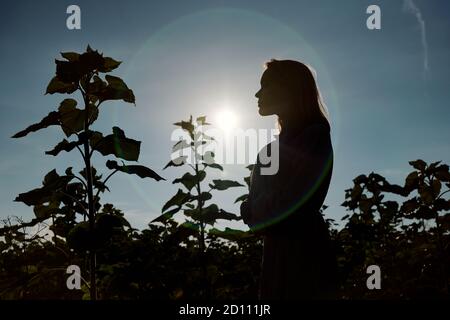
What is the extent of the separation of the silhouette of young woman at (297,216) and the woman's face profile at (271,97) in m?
0.22

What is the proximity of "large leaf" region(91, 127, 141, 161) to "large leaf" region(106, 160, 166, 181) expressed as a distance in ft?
0.23

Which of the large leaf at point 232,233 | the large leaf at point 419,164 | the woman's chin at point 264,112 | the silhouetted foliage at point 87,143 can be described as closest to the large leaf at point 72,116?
the silhouetted foliage at point 87,143

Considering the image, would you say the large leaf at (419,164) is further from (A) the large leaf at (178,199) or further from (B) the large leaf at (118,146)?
(B) the large leaf at (118,146)

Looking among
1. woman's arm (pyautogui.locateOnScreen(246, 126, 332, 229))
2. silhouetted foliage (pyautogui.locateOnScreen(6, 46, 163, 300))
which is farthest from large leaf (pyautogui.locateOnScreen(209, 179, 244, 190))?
woman's arm (pyautogui.locateOnScreen(246, 126, 332, 229))

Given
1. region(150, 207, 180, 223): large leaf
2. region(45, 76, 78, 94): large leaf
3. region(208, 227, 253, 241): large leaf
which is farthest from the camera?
region(208, 227, 253, 241): large leaf

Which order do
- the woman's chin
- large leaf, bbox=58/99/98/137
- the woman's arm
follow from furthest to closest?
large leaf, bbox=58/99/98/137
the woman's chin
the woman's arm

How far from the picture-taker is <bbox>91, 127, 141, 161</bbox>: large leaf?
320 cm

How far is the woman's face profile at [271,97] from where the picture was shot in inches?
112

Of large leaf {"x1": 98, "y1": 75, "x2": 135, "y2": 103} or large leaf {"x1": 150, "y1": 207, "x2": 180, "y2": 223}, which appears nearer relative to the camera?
Result: large leaf {"x1": 98, "y1": 75, "x2": 135, "y2": 103}

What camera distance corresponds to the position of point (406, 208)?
6.34 metres

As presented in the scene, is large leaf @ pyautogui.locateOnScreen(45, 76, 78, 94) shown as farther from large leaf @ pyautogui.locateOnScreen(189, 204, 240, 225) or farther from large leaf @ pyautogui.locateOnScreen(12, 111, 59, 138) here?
large leaf @ pyautogui.locateOnScreen(189, 204, 240, 225)

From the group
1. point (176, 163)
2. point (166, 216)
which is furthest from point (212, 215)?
point (176, 163)

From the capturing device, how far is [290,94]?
9.29 ft

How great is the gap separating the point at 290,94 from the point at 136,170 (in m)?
1.40
